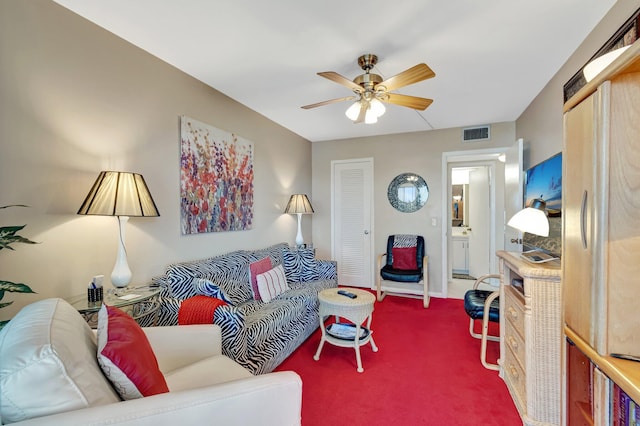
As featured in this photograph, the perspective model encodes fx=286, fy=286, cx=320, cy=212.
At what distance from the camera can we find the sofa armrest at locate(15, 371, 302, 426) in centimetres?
75

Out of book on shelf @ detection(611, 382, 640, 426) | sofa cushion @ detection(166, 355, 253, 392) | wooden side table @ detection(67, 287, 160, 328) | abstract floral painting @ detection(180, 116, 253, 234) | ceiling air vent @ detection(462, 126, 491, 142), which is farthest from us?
ceiling air vent @ detection(462, 126, 491, 142)

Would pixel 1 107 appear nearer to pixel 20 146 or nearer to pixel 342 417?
pixel 20 146

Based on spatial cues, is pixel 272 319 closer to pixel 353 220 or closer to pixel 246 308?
pixel 246 308

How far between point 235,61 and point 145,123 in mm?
845

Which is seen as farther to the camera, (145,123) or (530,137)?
(530,137)

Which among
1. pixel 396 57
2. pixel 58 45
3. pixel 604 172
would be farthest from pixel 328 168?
pixel 604 172

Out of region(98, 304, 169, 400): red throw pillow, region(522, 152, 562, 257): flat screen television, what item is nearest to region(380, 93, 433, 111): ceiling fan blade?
region(522, 152, 562, 257): flat screen television

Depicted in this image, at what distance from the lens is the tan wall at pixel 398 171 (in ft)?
13.7

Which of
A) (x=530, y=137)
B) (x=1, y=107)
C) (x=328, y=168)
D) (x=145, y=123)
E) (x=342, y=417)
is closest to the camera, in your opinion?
(x=1, y=107)

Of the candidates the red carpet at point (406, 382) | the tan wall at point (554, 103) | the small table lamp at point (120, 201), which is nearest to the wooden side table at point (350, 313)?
the red carpet at point (406, 382)

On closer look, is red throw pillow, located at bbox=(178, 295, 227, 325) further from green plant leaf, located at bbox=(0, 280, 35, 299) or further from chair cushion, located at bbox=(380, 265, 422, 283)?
chair cushion, located at bbox=(380, 265, 422, 283)

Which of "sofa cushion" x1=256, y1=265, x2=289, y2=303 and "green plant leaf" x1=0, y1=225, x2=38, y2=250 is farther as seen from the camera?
"sofa cushion" x1=256, y1=265, x2=289, y2=303

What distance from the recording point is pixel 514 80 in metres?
2.61

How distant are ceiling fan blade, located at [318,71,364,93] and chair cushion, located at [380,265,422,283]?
250 cm
